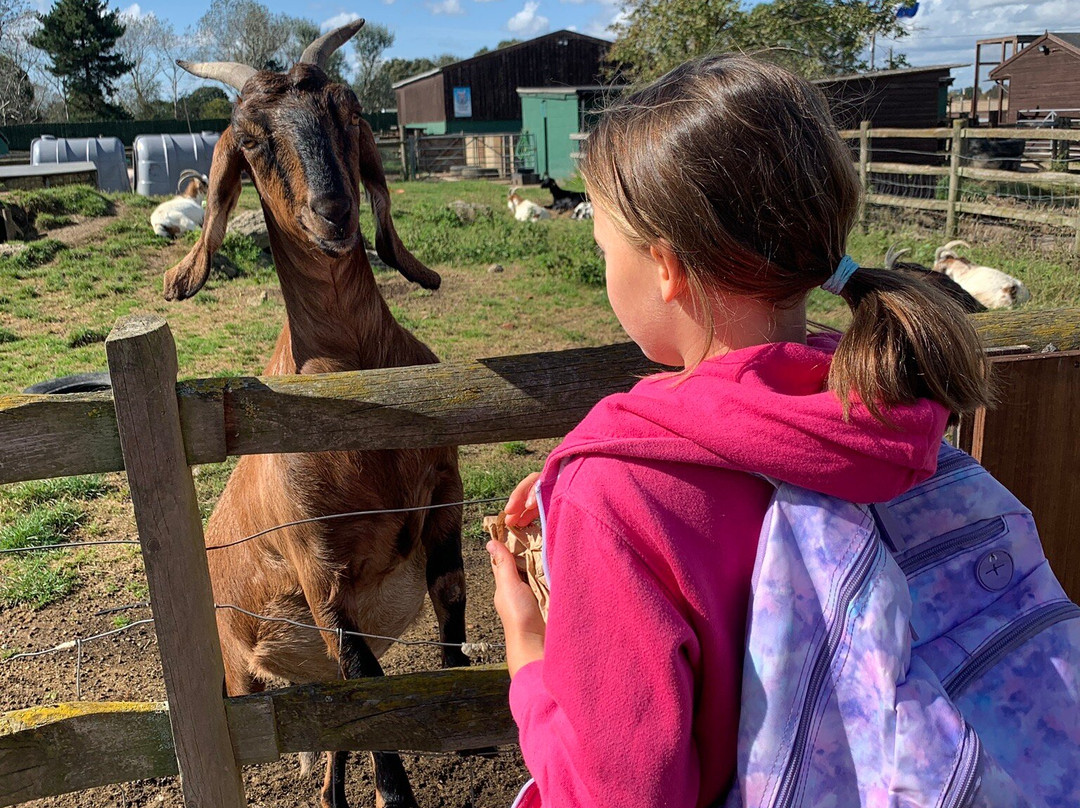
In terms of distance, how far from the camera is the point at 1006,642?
3.68ft

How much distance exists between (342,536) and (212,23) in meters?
48.3

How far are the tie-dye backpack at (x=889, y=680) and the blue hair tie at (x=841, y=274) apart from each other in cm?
29

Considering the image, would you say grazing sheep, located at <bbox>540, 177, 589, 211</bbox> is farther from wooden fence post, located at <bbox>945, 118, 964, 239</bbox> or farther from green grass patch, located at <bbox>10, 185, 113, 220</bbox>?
green grass patch, located at <bbox>10, 185, 113, 220</bbox>

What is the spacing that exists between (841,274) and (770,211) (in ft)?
0.48

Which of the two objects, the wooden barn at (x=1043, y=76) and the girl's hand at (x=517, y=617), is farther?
the wooden barn at (x=1043, y=76)

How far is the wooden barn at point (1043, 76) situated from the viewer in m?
31.0

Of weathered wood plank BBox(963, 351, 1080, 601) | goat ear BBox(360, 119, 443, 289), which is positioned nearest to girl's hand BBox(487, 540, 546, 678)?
weathered wood plank BBox(963, 351, 1080, 601)

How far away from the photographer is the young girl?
101 cm

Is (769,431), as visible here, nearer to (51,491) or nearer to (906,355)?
(906,355)

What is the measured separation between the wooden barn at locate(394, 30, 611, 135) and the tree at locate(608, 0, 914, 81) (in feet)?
47.4

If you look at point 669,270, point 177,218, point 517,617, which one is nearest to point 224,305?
point 177,218

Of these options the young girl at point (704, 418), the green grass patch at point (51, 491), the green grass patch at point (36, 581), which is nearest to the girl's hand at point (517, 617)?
the young girl at point (704, 418)

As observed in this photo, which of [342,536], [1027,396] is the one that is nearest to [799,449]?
[1027,396]

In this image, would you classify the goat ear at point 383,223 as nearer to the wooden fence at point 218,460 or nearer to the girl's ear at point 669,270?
the wooden fence at point 218,460
